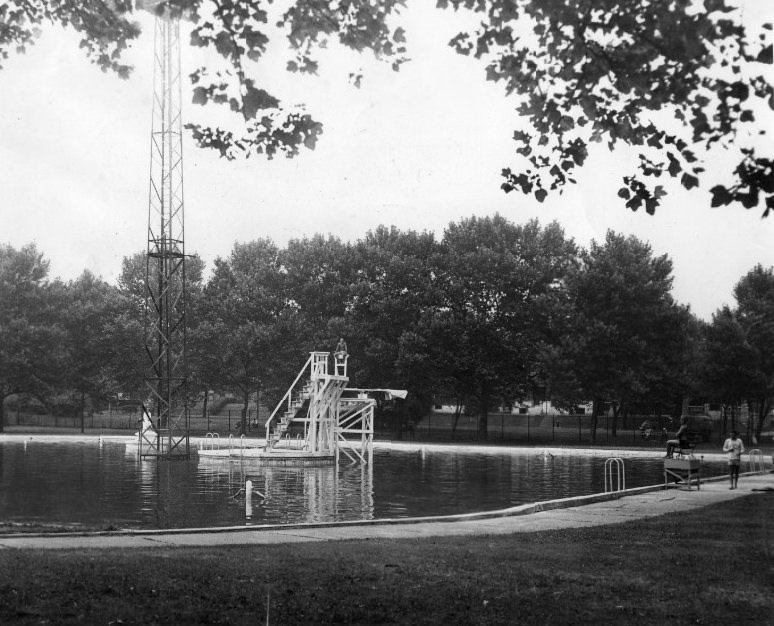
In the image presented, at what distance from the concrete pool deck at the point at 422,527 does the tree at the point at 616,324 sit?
36426 mm

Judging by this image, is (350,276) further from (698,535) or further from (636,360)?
(698,535)

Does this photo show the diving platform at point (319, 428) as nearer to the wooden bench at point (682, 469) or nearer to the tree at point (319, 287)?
the wooden bench at point (682, 469)

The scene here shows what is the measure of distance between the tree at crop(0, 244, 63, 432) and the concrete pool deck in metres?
54.6

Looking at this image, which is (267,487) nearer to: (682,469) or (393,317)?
(682,469)

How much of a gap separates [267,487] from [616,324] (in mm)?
38495

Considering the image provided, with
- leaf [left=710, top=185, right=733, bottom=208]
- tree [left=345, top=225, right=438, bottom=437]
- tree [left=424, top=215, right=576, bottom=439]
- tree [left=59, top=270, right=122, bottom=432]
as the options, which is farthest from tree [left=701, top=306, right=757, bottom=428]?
leaf [left=710, top=185, right=733, bottom=208]

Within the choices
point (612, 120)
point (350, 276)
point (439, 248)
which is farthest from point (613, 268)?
point (612, 120)

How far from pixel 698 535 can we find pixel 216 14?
10.5 metres

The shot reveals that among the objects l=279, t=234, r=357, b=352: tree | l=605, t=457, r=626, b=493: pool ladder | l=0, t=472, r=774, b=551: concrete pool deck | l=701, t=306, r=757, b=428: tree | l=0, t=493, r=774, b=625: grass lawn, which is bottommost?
l=605, t=457, r=626, b=493: pool ladder

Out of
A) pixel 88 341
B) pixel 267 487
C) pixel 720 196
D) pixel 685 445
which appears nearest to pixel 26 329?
pixel 88 341

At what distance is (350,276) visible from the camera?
228 feet

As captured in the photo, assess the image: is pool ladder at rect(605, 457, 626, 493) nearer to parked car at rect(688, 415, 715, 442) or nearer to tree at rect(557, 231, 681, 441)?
tree at rect(557, 231, 681, 441)

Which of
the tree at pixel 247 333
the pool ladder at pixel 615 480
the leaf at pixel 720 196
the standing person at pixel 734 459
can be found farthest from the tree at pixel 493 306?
the leaf at pixel 720 196

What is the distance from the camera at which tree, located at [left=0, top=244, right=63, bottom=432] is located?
6675cm
